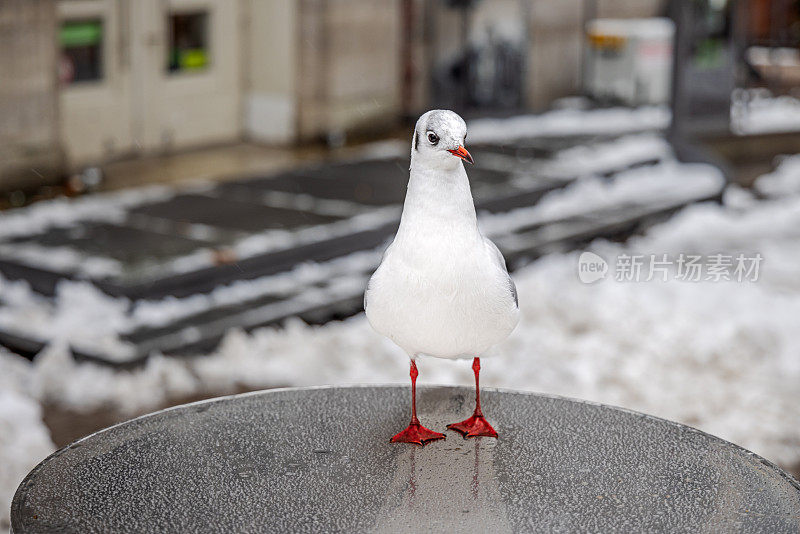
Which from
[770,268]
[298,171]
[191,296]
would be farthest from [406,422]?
[298,171]

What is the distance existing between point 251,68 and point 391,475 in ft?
27.3

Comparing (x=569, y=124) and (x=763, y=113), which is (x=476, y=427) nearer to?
(x=569, y=124)

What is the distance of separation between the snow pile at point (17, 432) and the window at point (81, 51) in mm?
4064

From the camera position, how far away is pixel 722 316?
6.01 meters

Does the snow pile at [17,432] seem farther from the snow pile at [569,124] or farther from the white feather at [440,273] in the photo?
the snow pile at [569,124]

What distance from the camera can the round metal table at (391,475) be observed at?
81.3 inches

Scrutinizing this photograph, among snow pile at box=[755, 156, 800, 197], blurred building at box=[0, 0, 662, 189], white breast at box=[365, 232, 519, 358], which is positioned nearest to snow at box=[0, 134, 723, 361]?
snow pile at box=[755, 156, 800, 197]

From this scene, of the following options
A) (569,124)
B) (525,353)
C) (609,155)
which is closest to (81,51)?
(609,155)

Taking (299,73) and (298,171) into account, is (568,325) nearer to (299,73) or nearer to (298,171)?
(298,171)

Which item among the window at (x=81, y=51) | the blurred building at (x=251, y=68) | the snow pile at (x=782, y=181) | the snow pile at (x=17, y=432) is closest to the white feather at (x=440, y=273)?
the snow pile at (x=17, y=432)

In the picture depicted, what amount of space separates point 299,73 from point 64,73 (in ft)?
7.18

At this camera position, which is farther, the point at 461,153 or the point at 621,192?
the point at 621,192

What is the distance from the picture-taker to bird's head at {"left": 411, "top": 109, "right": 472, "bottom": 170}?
6.55 feet

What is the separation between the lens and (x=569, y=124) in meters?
10.5
